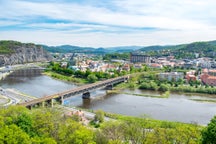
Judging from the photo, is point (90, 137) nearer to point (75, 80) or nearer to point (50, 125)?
point (50, 125)

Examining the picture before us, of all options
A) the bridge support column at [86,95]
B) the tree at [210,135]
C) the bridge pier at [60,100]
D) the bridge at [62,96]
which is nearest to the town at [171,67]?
the bridge at [62,96]

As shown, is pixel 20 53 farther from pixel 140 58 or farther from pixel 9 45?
pixel 140 58

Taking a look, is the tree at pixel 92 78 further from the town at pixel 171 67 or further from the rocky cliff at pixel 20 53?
the rocky cliff at pixel 20 53

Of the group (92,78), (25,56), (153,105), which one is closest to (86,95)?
(153,105)

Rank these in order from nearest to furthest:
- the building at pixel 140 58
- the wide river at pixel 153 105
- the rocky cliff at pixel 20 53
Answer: the wide river at pixel 153 105, the building at pixel 140 58, the rocky cliff at pixel 20 53

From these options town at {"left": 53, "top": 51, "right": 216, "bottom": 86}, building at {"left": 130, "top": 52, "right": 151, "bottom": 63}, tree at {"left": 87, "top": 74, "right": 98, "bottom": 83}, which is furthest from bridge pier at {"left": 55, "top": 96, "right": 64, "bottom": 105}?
building at {"left": 130, "top": 52, "right": 151, "bottom": 63}

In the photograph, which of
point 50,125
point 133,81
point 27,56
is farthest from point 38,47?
point 50,125

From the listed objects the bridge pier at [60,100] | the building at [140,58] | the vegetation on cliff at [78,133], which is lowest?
Result: the bridge pier at [60,100]
